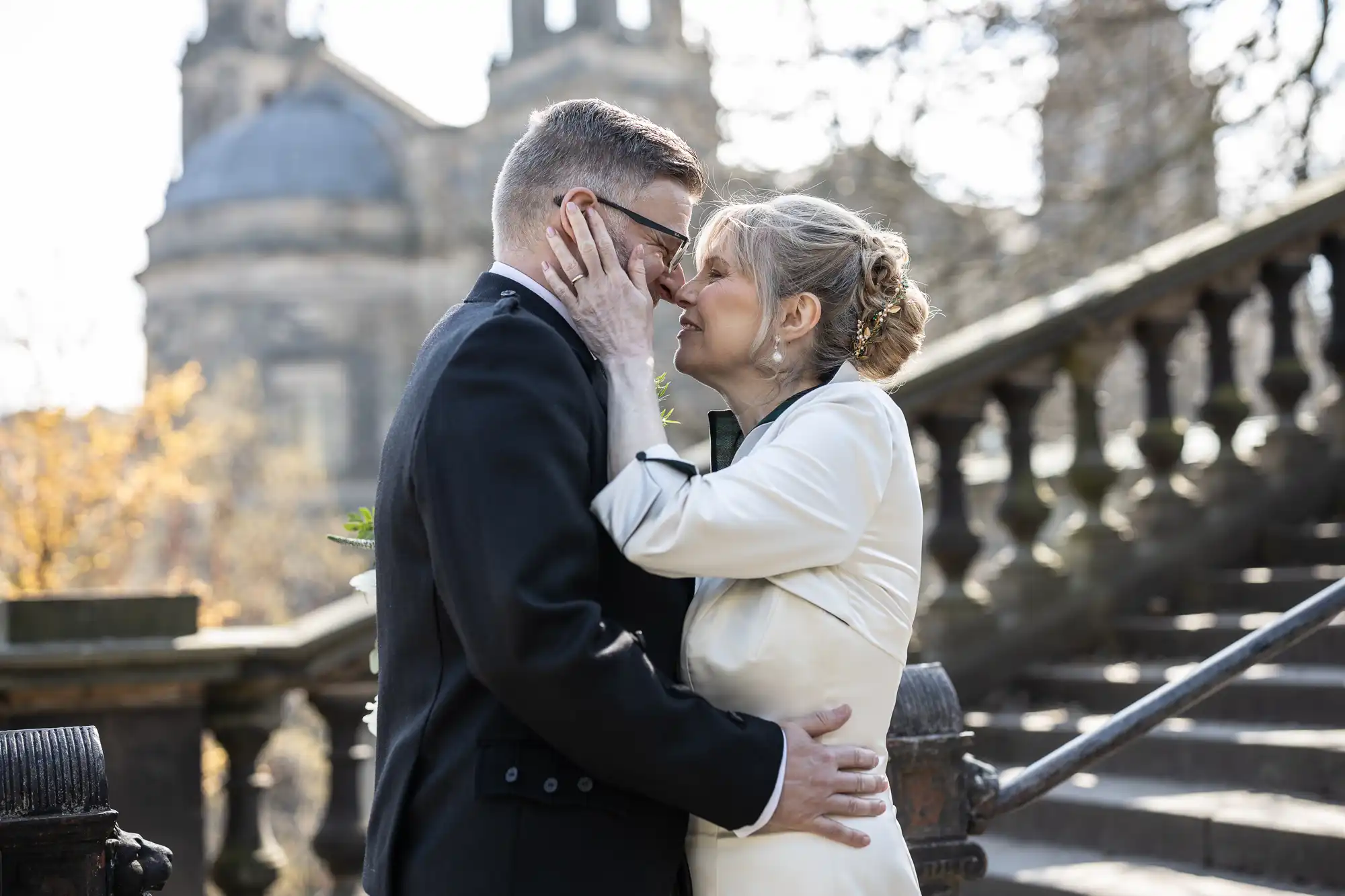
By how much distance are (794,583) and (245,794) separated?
3.14 metres

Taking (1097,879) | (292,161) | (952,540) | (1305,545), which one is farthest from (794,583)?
(292,161)

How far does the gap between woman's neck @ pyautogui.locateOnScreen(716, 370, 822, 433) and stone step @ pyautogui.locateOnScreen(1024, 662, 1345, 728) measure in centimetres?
246

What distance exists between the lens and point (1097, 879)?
4.59 m

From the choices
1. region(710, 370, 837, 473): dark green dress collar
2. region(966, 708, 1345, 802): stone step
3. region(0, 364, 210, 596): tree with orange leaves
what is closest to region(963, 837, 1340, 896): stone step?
region(966, 708, 1345, 802): stone step

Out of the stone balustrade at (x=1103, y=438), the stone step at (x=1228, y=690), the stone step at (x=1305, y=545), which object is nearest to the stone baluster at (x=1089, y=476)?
the stone balustrade at (x=1103, y=438)

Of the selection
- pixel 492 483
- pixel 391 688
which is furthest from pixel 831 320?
pixel 391 688

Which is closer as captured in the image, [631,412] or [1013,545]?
[631,412]

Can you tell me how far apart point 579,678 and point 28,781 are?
1102 millimetres

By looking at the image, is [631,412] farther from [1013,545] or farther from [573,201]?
[1013,545]

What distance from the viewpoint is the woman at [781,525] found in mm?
2398

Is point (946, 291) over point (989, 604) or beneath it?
over

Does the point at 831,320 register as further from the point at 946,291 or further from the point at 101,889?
the point at 946,291

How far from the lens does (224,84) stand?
214 ft

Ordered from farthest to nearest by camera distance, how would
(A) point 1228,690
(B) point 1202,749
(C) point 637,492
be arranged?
(A) point 1228,690, (B) point 1202,749, (C) point 637,492
